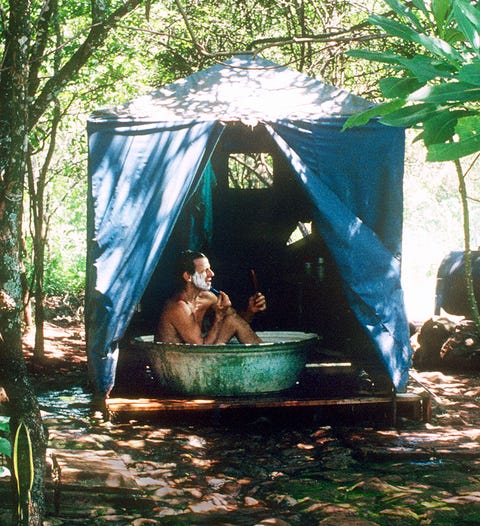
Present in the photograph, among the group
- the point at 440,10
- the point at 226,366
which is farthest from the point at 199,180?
the point at 440,10

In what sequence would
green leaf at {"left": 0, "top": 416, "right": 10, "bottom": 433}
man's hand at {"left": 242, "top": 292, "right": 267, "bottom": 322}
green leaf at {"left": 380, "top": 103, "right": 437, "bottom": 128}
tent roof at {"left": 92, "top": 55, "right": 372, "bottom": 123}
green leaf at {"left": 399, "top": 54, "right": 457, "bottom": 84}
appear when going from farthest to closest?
1. man's hand at {"left": 242, "top": 292, "right": 267, "bottom": 322}
2. tent roof at {"left": 92, "top": 55, "right": 372, "bottom": 123}
3. green leaf at {"left": 0, "top": 416, "right": 10, "bottom": 433}
4. green leaf at {"left": 380, "top": 103, "right": 437, "bottom": 128}
5. green leaf at {"left": 399, "top": 54, "right": 457, "bottom": 84}

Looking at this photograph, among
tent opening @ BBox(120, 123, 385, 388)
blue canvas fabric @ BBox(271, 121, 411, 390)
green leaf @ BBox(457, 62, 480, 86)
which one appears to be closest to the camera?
green leaf @ BBox(457, 62, 480, 86)

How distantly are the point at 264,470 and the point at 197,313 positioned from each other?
5.92 ft

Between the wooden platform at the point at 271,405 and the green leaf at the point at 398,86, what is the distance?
13.2 feet

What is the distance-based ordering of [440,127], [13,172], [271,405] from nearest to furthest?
1. [440,127]
2. [13,172]
3. [271,405]

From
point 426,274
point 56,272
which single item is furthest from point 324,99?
point 426,274

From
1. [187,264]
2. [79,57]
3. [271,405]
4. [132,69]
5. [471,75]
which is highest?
[132,69]

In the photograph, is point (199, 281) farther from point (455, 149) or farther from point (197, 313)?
point (455, 149)

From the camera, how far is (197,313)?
5.89 metres

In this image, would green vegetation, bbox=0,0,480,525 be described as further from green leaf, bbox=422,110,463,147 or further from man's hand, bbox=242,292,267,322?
man's hand, bbox=242,292,267,322

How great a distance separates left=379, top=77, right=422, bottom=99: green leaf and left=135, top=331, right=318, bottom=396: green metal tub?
3.87 m

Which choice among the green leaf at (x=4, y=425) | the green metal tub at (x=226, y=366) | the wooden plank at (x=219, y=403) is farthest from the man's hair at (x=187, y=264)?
the green leaf at (x=4, y=425)

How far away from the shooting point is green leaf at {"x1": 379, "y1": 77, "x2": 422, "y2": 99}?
4.85ft

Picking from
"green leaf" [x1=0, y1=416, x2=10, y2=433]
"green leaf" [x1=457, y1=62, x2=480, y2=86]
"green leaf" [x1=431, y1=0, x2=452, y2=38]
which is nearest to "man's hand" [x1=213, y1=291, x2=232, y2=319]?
"green leaf" [x1=0, y1=416, x2=10, y2=433]
